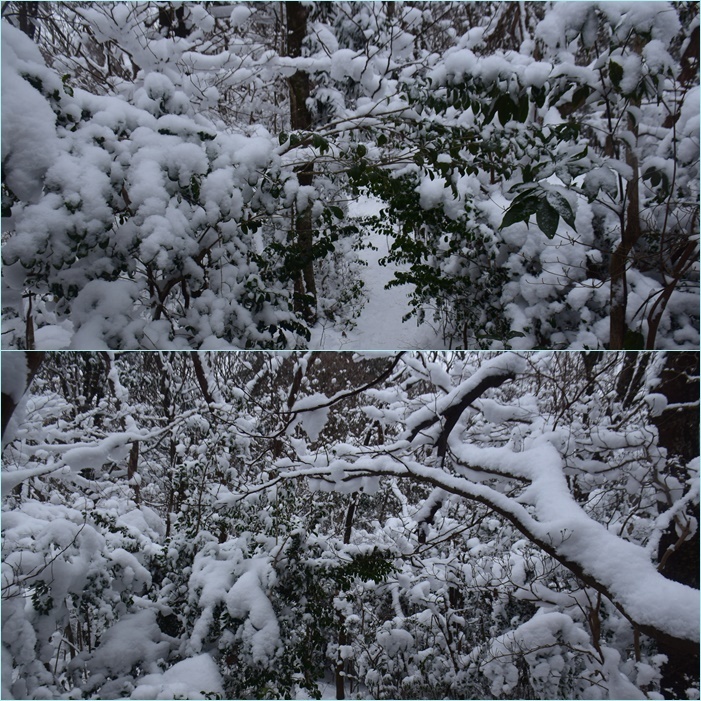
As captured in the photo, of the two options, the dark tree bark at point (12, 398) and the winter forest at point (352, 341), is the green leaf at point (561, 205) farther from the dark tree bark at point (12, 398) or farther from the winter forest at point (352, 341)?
the dark tree bark at point (12, 398)

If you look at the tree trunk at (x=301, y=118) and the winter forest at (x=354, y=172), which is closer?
the winter forest at (x=354, y=172)

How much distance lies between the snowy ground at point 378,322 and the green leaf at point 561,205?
4.56ft

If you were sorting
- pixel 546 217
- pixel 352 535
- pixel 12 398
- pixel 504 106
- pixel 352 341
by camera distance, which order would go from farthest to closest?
pixel 352 535 < pixel 352 341 < pixel 504 106 < pixel 12 398 < pixel 546 217

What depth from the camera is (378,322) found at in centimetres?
285

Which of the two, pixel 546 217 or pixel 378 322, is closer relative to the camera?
pixel 546 217

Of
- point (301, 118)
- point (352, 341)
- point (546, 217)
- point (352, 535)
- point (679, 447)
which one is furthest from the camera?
point (352, 535)

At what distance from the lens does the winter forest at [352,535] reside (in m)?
1.70

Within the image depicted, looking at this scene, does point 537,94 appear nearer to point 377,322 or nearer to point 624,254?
point 624,254

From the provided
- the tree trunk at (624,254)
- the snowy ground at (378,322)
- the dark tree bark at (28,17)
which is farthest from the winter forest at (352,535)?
the dark tree bark at (28,17)

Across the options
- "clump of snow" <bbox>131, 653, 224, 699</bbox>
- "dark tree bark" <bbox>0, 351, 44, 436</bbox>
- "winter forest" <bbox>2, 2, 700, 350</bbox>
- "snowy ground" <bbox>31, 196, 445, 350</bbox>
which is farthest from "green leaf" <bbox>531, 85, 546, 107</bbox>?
"clump of snow" <bbox>131, 653, 224, 699</bbox>

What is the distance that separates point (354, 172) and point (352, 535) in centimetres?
229

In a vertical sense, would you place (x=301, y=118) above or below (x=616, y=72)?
above

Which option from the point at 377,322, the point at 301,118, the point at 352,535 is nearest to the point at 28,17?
the point at 301,118

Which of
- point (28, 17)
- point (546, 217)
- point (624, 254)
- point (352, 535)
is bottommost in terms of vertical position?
point (352, 535)
